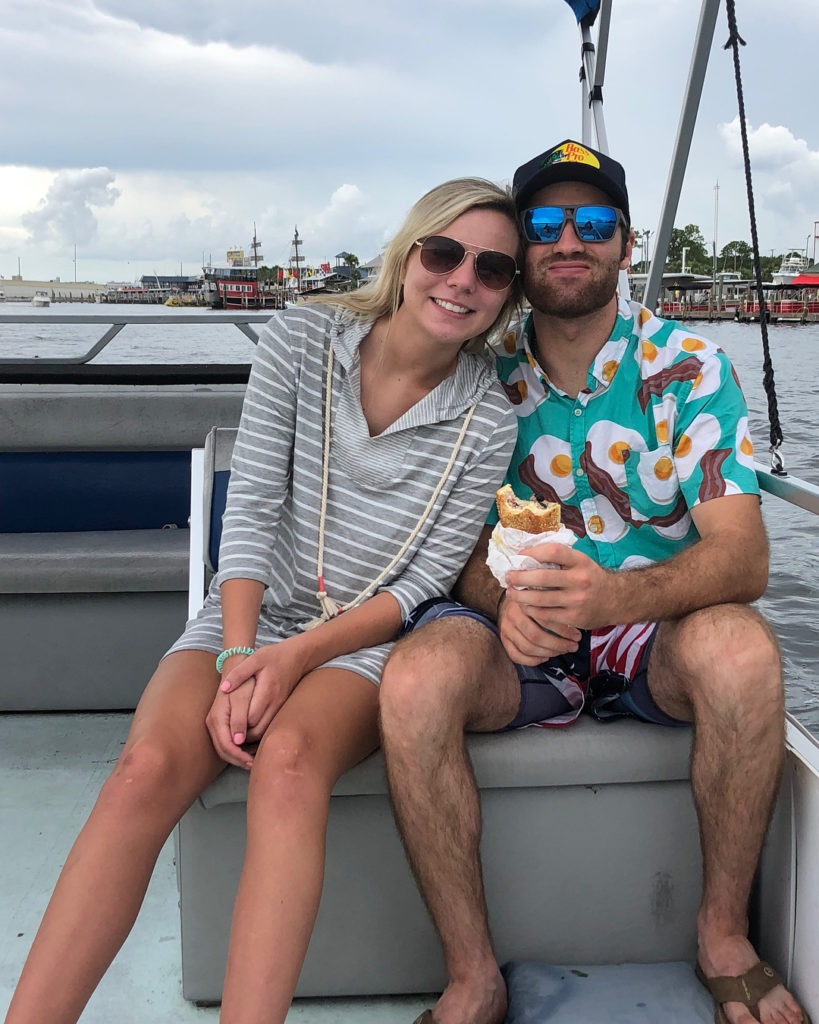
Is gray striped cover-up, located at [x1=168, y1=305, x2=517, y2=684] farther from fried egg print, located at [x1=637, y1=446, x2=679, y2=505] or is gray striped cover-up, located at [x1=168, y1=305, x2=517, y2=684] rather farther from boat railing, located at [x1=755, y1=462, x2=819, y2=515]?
boat railing, located at [x1=755, y1=462, x2=819, y2=515]

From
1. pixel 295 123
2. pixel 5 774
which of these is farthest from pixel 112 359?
pixel 5 774

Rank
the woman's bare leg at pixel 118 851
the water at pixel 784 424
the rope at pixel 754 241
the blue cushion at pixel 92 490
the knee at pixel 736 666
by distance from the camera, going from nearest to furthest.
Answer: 1. the woman's bare leg at pixel 118 851
2. the knee at pixel 736 666
3. the rope at pixel 754 241
4. the blue cushion at pixel 92 490
5. the water at pixel 784 424

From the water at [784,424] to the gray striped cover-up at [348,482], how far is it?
68 centimetres

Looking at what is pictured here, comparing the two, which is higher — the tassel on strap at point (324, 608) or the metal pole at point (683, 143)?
the metal pole at point (683, 143)

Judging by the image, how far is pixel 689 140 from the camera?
2.83 metres

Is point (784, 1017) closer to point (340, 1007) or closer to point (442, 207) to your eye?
point (340, 1007)

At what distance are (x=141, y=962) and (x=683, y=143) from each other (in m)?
2.61

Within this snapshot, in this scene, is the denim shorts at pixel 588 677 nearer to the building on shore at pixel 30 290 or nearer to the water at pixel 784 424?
the water at pixel 784 424

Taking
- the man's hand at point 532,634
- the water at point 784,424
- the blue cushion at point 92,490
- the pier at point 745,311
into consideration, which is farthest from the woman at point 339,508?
the pier at point 745,311

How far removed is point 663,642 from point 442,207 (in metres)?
0.93

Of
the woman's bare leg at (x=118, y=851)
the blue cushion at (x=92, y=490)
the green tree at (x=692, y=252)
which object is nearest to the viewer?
the woman's bare leg at (x=118, y=851)

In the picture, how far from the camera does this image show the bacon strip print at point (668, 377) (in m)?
1.84

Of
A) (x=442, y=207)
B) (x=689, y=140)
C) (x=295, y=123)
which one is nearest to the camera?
(x=442, y=207)

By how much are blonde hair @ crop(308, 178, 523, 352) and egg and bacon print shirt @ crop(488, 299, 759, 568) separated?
0.16m
